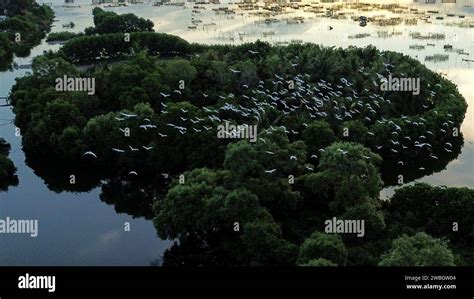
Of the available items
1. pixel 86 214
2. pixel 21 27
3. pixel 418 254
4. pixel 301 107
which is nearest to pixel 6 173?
pixel 86 214

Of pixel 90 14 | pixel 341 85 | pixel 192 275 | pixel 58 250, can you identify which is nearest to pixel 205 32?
pixel 90 14

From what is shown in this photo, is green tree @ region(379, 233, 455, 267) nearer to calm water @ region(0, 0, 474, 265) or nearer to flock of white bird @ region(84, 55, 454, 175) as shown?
calm water @ region(0, 0, 474, 265)

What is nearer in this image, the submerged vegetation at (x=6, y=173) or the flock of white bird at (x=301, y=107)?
the submerged vegetation at (x=6, y=173)

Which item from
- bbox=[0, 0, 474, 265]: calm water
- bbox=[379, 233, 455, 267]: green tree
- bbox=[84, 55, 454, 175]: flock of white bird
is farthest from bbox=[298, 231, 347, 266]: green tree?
bbox=[84, 55, 454, 175]: flock of white bird

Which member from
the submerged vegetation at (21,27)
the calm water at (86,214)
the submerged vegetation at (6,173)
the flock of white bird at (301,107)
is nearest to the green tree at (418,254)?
the calm water at (86,214)

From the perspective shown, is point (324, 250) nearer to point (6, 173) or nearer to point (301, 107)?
point (301, 107)

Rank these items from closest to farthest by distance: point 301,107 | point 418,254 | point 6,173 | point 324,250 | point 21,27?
point 418,254, point 324,250, point 6,173, point 301,107, point 21,27

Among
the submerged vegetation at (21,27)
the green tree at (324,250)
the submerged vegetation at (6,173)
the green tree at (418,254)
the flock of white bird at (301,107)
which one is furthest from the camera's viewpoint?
the submerged vegetation at (21,27)

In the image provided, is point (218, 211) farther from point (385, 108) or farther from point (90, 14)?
point (90, 14)

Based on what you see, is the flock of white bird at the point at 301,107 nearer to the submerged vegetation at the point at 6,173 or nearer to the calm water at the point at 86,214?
the calm water at the point at 86,214
